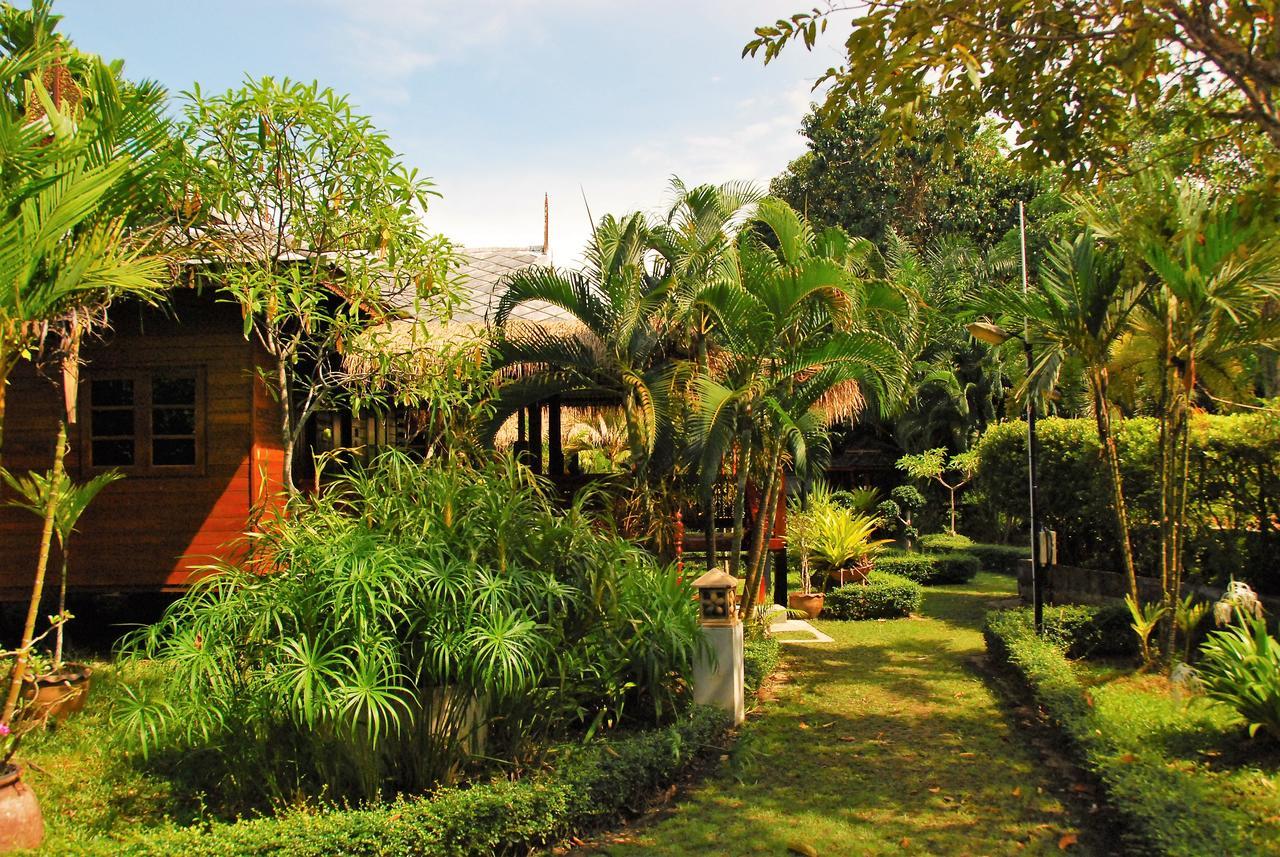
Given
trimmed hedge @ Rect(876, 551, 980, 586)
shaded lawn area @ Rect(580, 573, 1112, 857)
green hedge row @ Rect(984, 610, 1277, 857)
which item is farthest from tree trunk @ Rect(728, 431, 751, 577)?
trimmed hedge @ Rect(876, 551, 980, 586)

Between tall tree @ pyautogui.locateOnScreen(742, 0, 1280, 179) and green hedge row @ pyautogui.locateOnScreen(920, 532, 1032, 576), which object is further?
green hedge row @ pyautogui.locateOnScreen(920, 532, 1032, 576)

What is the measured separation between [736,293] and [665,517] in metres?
2.56

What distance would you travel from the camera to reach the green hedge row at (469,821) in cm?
454

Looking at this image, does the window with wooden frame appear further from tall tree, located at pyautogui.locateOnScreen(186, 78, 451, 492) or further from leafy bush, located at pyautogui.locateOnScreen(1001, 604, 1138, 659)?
leafy bush, located at pyautogui.locateOnScreen(1001, 604, 1138, 659)

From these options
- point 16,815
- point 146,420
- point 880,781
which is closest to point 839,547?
point 880,781

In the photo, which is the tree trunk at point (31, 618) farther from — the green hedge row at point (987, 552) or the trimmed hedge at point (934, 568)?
the green hedge row at point (987, 552)

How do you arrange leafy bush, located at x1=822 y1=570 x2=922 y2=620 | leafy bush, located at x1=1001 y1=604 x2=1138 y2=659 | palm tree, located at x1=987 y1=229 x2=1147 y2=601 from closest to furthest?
palm tree, located at x1=987 y1=229 x2=1147 y2=601 < leafy bush, located at x1=1001 y1=604 x2=1138 y2=659 < leafy bush, located at x1=822 y1=570 x2=922 y2=620

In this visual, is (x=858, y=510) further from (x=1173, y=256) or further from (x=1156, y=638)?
(x=1173, y=256)

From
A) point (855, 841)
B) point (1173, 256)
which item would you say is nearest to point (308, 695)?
point (855, 841)

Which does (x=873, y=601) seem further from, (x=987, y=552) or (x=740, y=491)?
(x=987, y=552)

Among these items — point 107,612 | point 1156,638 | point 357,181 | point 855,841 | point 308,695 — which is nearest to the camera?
point 308,695

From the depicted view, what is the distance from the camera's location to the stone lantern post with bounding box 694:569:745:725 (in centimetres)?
734

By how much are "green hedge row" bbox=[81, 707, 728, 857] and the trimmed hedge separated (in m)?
11.8

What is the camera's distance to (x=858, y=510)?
2177 centimetres
